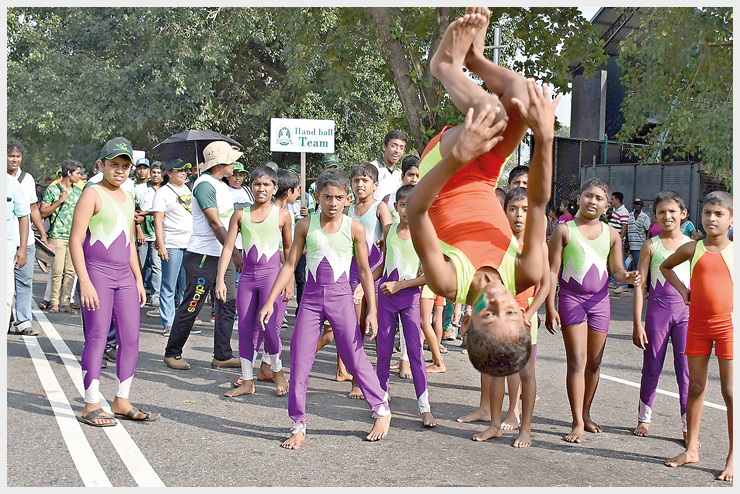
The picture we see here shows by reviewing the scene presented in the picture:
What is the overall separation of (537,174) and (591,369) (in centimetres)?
277

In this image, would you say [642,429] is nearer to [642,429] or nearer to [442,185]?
[642,429]

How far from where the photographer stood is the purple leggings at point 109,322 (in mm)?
5766

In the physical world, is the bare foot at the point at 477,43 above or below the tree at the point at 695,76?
below

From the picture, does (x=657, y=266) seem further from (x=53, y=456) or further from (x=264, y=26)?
(x=264, y=26)

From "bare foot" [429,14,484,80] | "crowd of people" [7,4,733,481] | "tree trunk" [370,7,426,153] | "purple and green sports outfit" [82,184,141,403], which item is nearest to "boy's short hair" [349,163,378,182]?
"crowd of people" [7,4,733,481]

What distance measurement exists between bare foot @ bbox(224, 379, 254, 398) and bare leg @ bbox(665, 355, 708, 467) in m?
3.44

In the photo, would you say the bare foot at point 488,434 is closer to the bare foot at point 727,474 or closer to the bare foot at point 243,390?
the bare foot at point 727,474

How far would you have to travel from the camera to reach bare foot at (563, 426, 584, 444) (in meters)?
5.54

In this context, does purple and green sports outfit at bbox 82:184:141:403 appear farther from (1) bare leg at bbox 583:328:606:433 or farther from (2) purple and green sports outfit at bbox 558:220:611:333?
(1) bare leg at bbox 583:328:606:433

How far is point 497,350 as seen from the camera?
12.3ft

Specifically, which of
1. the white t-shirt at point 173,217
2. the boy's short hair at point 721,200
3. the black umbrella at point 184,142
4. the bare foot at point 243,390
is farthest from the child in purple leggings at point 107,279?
the black umbrella at point 184,142

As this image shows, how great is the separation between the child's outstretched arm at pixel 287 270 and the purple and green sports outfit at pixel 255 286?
0.77 m

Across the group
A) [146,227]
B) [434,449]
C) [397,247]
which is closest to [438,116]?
[146,227]

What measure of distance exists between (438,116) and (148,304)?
677cm
